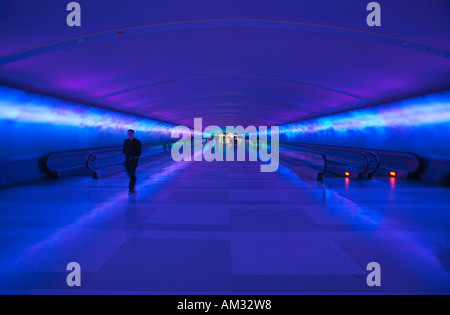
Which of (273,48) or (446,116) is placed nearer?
(273,48)

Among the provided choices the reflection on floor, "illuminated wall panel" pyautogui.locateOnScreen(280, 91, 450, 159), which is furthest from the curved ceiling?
the reflection on floor

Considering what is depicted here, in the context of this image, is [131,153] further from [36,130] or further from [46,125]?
[46,125]

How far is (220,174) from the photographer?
11.2 meters

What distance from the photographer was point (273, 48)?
7.07m

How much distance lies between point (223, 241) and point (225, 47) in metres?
5.11

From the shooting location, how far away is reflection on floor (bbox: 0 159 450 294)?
118 inches

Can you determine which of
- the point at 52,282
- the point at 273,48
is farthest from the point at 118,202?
the point at 273,48

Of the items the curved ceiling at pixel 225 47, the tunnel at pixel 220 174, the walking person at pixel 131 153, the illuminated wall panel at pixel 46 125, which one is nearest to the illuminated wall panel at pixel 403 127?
the tunnel at pixel 220 174

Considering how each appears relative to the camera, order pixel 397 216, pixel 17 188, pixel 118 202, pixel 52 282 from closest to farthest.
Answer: pixel 52 282, pixel 397 216, pixel 118 202, pixel 17 188

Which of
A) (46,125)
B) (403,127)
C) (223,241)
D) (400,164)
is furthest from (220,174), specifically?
(403,127)

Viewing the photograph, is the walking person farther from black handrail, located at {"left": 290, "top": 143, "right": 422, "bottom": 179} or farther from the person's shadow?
black handrail, located at {"left": 290, "top": 143, "right": 422, "bottom": 179}

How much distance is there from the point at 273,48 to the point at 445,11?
3.61 metres

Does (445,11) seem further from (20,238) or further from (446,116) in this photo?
(20,238)
